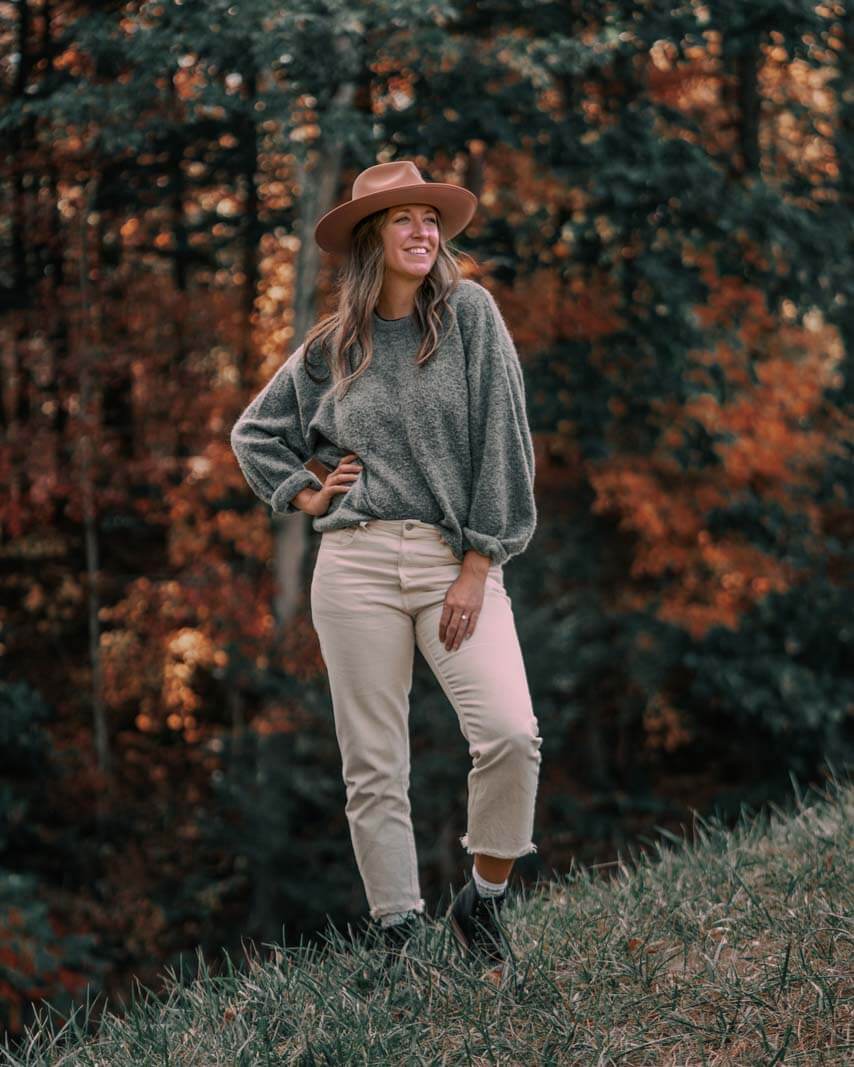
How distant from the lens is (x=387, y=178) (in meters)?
3.36

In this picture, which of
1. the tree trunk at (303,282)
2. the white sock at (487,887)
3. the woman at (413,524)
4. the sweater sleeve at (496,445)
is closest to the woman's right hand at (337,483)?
the woman at (413,524)

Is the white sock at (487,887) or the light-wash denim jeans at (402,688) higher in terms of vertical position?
the light-wash denim jeans at (402,688)

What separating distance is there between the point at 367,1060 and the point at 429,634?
0.99 metres

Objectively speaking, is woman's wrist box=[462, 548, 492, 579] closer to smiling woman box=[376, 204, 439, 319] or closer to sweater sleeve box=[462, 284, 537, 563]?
sweater sleeve box=[462, 284, 537, 563]

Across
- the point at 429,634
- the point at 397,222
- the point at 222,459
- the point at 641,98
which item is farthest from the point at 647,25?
the point at 429,634

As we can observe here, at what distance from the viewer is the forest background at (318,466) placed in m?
8.49

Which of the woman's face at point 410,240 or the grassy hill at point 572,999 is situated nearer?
the grassy hill at point 572,999

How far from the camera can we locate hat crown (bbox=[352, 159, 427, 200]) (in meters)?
3.32

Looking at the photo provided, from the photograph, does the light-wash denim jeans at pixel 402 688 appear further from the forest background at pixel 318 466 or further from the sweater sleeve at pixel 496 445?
the forest background at pixel 318 466

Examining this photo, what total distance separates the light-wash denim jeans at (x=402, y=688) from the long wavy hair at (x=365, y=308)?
16.7 inches

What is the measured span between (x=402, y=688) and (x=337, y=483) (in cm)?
54

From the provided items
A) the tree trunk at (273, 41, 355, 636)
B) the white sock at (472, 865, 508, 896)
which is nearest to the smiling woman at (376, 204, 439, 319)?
the white sock at (472, 865, 508, 896)

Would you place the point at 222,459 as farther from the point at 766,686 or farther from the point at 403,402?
→ the point at 403,402

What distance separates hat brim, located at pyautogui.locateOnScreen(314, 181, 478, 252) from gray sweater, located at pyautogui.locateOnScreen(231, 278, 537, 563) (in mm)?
219
